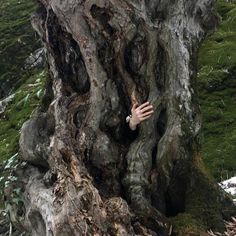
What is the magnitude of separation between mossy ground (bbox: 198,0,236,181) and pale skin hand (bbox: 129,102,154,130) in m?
10.6

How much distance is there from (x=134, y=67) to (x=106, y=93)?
0.85 m

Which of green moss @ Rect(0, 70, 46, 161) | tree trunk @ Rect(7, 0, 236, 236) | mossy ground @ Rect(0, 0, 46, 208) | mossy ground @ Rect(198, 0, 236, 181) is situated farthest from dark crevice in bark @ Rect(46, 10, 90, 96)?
green moss @ Rect(0, 70, 46, 161)

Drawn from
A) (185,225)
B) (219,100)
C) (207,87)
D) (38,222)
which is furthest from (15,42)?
(185,225)

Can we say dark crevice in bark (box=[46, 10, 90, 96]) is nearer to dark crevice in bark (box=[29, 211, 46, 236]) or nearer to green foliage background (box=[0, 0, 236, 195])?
dark crevice in bark (box=[29, 211, 46, 236])

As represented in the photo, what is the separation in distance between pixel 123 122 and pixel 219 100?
61.8ft

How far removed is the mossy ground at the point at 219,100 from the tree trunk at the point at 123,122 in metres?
9.64

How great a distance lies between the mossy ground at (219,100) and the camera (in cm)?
2619

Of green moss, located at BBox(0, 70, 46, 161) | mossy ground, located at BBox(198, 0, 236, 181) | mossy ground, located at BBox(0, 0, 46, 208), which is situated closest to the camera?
mossy ground, located at BBox(198, 0, 236, 181)

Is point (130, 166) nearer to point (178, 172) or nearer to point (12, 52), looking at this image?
point (178, 172)

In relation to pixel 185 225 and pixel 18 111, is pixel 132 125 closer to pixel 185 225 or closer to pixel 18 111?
pixel 185 225

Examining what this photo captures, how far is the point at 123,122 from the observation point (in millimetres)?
14867

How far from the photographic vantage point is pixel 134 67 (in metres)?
14.6

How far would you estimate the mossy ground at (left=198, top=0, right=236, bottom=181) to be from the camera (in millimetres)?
26188

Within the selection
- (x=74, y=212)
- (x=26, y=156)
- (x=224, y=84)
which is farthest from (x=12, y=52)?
(x=74, y=212)
